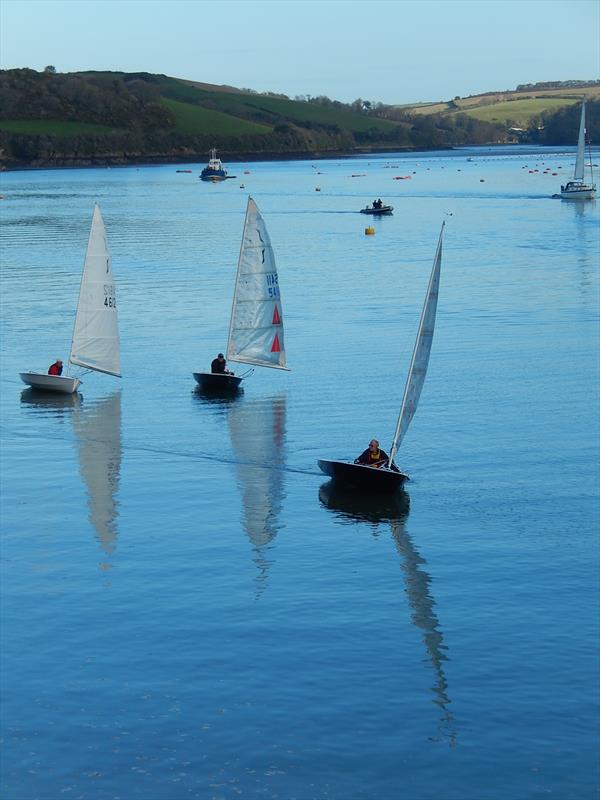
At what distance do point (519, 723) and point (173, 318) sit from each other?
61.8 metres

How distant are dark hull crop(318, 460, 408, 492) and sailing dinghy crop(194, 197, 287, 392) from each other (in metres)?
18.5

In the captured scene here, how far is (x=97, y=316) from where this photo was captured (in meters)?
66.9

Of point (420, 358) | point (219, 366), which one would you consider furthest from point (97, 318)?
point (420, 358)

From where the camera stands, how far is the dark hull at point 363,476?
46906 millimetres

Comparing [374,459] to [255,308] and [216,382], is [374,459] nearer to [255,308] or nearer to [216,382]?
[216,382]

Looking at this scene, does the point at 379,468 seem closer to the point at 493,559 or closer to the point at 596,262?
the point at 493,559

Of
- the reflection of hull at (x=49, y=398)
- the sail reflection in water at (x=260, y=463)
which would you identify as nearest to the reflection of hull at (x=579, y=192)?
the sail reflection in water at (x=260, y=463)

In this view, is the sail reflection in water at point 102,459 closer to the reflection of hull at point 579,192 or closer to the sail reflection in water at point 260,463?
the sail reflection in water at point 260,463

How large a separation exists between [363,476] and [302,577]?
8.70 meters

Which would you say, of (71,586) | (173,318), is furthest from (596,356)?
(71,586)

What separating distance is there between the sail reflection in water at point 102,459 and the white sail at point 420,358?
1070 cm

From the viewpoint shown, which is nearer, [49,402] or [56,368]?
[49,402]

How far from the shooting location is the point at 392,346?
7794cm

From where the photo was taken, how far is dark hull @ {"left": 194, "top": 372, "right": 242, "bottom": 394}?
64750mm
